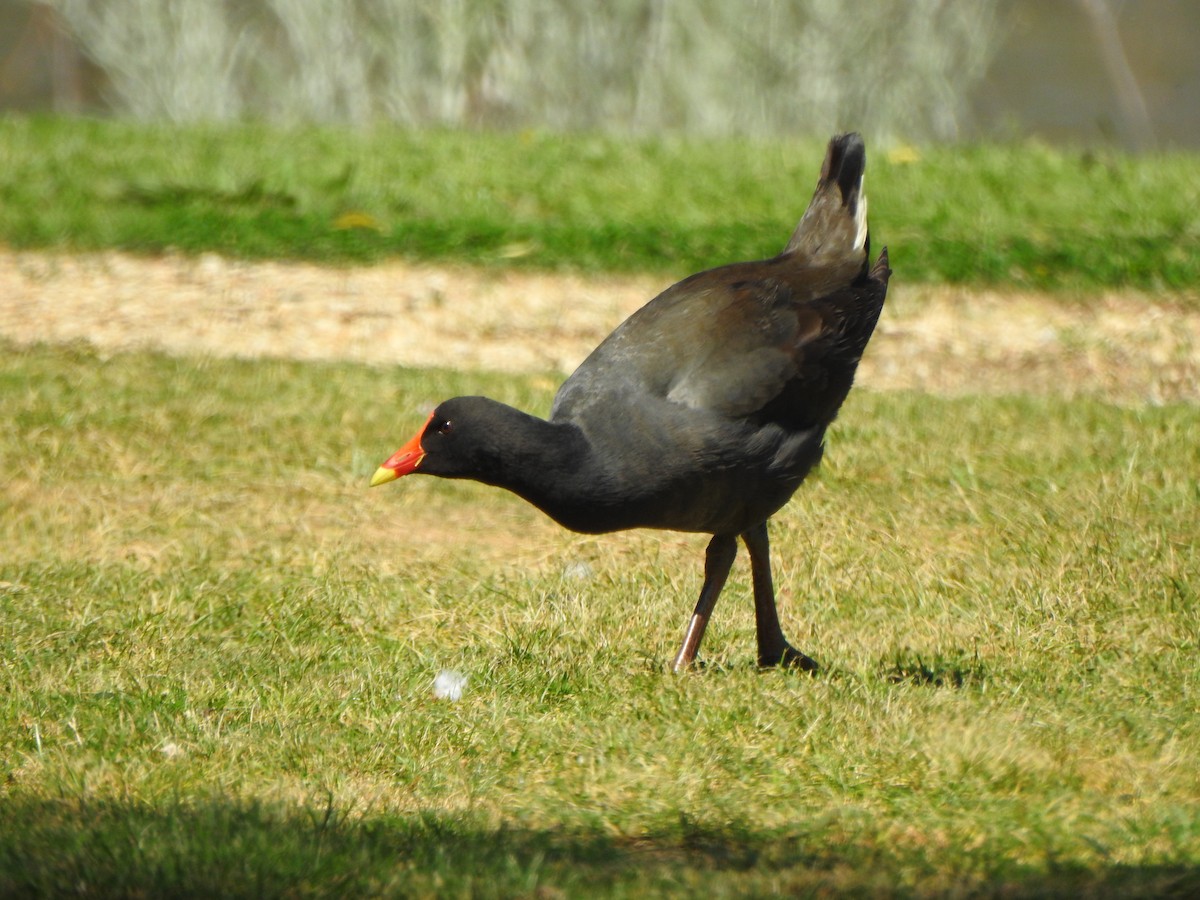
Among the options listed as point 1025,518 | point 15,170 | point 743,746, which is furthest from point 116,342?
point 743,746

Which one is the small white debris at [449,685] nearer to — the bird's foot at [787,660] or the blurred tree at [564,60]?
the bird's foot at [787,660]

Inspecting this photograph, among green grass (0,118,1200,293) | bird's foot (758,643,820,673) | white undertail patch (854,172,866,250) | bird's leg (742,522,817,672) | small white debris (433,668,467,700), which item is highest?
white undertail patch (854,172,866,250)

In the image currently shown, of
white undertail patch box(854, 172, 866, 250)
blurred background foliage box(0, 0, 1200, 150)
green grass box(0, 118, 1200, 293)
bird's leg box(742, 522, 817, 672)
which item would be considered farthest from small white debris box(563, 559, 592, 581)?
blurred background foliage box(0, 0, 1200, 150)

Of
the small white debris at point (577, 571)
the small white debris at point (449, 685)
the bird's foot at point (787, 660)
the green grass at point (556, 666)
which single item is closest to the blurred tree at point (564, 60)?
the green grass at point (556, 666)

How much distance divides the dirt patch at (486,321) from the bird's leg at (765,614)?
3.27 meters

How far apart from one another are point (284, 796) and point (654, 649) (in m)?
1.50

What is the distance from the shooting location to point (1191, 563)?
5.25 meters

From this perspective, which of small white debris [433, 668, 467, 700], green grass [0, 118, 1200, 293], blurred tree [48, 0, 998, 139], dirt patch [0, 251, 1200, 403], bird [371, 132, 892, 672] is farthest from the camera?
blurred tree [48, 0, 998, 139]

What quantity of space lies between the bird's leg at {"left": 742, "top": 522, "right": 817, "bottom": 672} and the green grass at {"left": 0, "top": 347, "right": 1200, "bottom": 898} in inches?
6.5

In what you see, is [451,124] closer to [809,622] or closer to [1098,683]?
[809,622]

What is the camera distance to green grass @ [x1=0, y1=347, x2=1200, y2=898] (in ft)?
10.9

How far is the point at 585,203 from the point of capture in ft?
31.7

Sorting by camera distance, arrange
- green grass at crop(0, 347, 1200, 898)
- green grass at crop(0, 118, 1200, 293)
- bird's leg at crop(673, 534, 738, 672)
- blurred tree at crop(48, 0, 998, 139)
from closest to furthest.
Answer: green grass at crop(0, 347, 1200, 898) < bird's leg at crop(673, 534, 738, 672) < green grass at crop(0, 118, 1200, 293) < blurred tree at crop(48, 0, 998, 139)

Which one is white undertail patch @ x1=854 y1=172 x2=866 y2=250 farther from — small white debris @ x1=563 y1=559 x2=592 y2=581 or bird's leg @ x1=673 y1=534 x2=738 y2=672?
small white debris @ x1=563 y1=559 x2=592 y2=581
